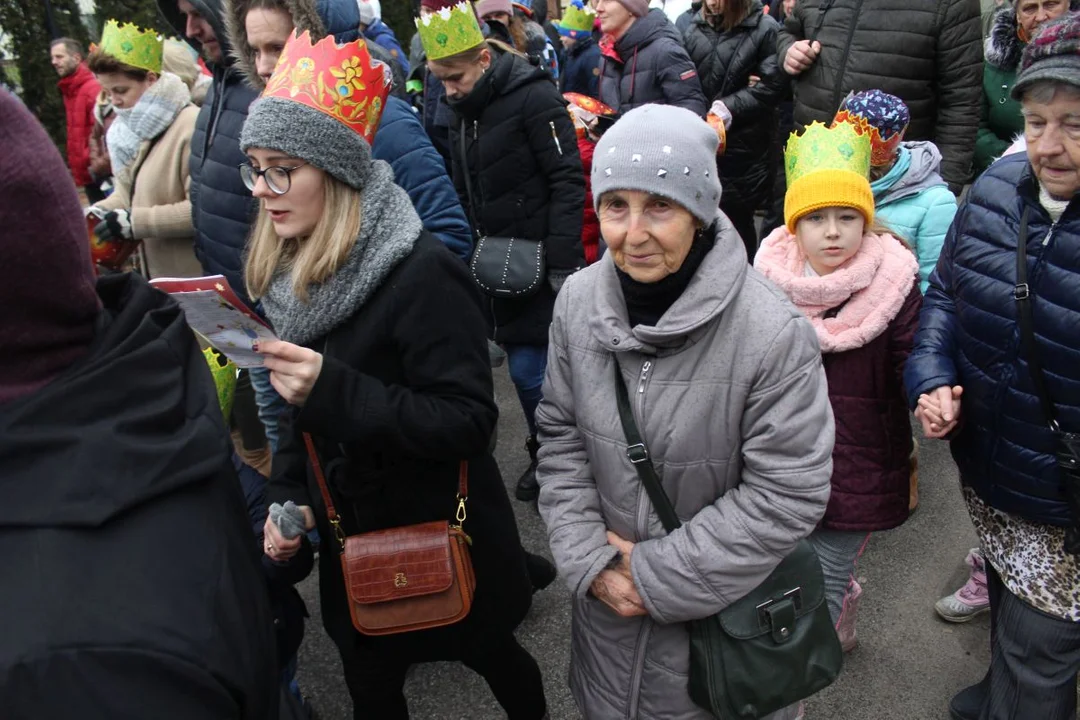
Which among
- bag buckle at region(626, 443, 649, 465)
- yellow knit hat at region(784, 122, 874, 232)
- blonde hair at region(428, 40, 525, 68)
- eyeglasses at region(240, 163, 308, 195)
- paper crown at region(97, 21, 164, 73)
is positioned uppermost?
eyeglasses at region(240, 163, 308, 195)

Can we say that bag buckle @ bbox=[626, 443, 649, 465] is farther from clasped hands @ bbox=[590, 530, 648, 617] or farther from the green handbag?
clasped hands @ bbox=[590, 530, 648, 617]

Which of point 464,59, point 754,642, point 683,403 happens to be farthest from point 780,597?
point 464,59

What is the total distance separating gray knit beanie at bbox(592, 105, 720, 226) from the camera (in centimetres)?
156

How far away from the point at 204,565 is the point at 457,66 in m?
2.81

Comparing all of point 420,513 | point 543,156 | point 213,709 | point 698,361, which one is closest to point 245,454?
point 420,513

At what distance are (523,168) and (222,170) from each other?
4.01ft

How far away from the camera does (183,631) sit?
34.5 inches

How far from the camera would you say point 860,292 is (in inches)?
93.1

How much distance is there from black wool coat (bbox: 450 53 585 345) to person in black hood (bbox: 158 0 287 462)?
0.94 metres

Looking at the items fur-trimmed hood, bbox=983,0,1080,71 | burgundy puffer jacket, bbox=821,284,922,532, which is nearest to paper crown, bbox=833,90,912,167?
burgundy puffer jacket, bbox=821,284,922,532

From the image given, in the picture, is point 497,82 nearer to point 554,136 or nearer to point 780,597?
point 554,136

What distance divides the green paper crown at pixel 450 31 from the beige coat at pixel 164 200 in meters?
1.04

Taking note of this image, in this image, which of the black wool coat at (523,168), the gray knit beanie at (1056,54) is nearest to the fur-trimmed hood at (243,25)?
the black wool coat at (523,168)

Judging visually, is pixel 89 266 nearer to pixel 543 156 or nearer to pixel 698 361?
pixel 698 361
